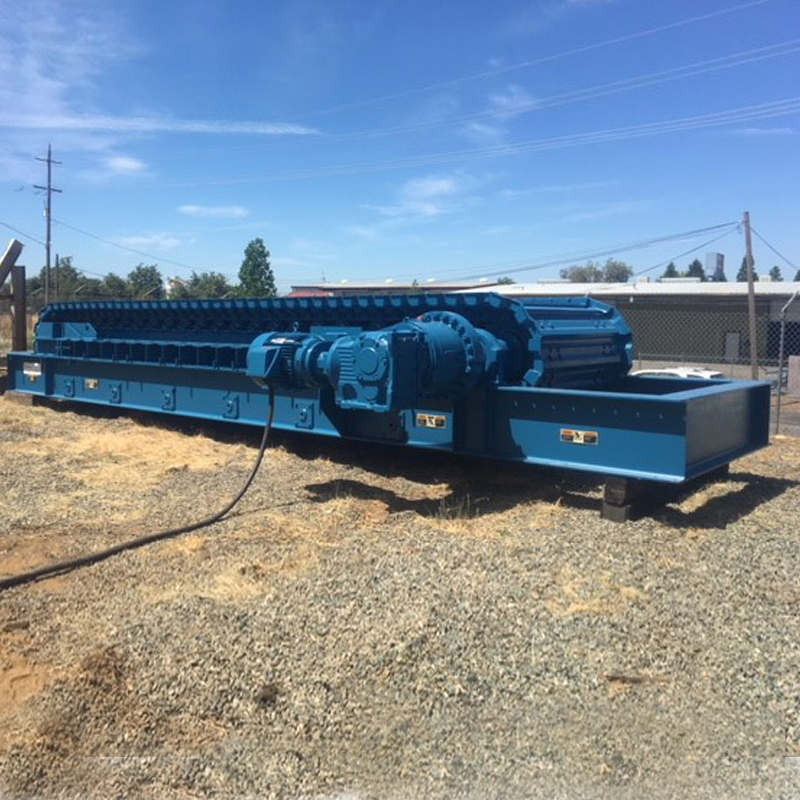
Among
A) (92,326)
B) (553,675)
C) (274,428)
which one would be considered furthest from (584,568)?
(92,326)


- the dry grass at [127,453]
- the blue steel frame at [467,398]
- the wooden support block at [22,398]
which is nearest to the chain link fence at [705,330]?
the blue steel frame at [467,398]

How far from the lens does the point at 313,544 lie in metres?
5.64

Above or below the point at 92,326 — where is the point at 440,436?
below

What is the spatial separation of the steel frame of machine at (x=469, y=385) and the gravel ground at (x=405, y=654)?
1.99 ft

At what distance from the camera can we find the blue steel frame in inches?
245

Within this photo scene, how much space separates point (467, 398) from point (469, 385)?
37cm

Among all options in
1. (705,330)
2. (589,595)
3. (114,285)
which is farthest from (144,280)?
(589,595)

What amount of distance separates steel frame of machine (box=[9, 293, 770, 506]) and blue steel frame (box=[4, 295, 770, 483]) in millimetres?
15

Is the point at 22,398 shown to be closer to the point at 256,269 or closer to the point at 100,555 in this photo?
the point at 100,555

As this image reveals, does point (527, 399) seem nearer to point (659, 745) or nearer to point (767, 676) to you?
Result: point (767, 676)

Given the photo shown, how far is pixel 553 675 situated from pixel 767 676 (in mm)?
977

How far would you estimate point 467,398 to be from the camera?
720cm

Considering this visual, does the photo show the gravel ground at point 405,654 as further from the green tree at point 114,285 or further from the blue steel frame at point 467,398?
the green tree at point 114,285

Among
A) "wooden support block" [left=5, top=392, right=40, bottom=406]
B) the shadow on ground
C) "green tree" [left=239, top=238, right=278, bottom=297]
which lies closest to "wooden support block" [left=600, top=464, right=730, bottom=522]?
the shadow on ground
